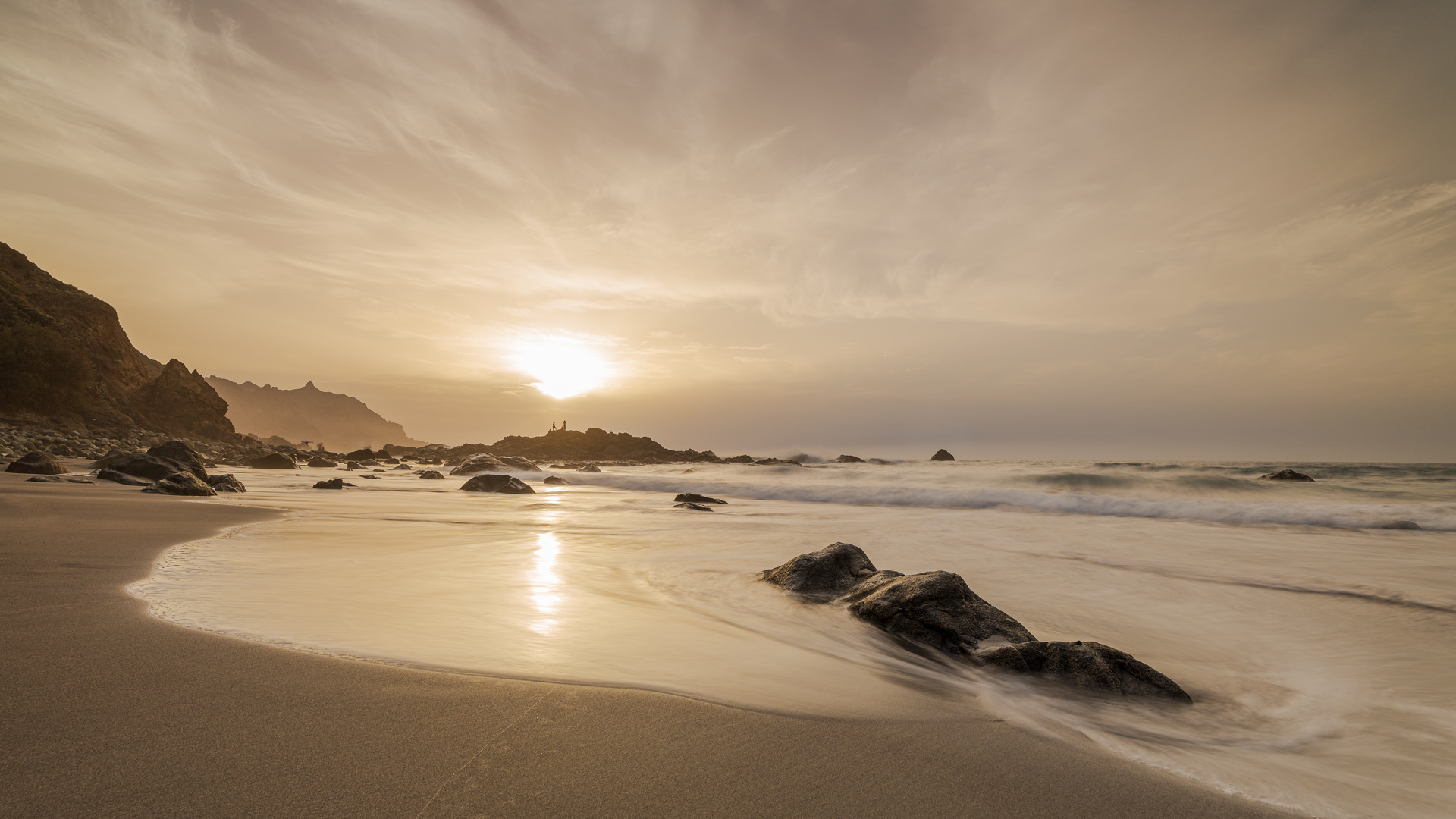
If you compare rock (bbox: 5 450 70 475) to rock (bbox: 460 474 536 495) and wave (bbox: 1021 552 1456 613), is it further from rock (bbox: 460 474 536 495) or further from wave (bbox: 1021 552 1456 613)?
wave (bbox: 1021 552 1456 613)

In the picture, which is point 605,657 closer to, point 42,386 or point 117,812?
point 117,812

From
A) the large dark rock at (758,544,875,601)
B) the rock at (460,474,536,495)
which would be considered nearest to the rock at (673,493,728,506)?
the rock at (460,474,536,495)

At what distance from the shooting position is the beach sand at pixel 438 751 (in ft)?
4.85

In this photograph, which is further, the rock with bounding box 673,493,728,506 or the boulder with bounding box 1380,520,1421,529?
the rock with bounding box 673,493,728,506

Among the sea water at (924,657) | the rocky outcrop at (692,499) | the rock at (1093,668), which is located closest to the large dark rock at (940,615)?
the sea water at (924,657)

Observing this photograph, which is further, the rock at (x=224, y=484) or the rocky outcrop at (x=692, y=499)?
the rocky outcrop at (x=692, y=499)

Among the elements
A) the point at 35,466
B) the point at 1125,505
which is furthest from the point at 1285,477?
the point at 35,466

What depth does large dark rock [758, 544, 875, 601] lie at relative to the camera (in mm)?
4906

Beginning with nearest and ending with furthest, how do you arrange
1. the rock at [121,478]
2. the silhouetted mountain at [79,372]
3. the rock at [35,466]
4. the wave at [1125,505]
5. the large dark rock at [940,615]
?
the large dark rock at [940,615]
the rock at [121,478]
the rock at [35,466]
the wave at [1125,505]
the silhouetted mountain at [79,372]

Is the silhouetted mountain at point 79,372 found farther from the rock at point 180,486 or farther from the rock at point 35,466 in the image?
the rock at point 180,486

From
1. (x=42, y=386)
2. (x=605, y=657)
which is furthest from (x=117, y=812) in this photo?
(x=42, y=386)

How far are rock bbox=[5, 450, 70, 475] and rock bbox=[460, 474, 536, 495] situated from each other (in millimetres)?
7553

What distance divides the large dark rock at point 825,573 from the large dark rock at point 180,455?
42.2 ft

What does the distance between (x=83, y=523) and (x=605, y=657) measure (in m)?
6.50
